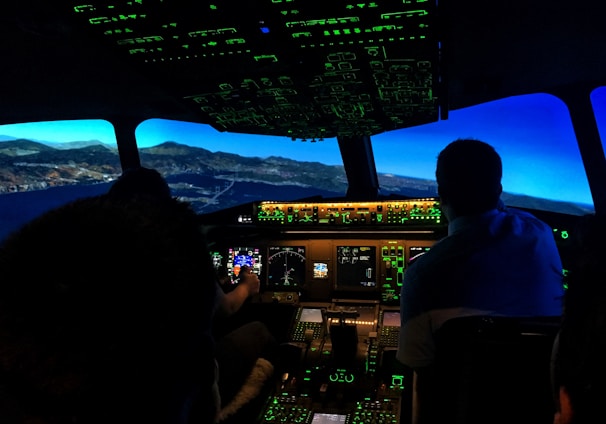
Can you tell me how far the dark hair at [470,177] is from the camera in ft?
5.37

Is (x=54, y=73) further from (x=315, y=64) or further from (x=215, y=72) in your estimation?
(x=315, y=64)

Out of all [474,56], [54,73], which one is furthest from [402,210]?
[54,73]

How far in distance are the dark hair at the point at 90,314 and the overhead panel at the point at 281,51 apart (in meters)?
1.19

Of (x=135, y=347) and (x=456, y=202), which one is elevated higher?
(x=456, y=202)

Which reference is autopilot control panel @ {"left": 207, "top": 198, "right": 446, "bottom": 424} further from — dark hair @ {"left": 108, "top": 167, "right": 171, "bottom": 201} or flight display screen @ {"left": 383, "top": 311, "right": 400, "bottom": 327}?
dark hair @ {"left": 108, "top": 167, "right": 171, "bottom": 201}

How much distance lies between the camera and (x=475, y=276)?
1.47 meters

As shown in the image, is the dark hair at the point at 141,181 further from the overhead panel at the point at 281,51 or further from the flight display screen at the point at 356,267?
the flight display screen at the point at 356,267

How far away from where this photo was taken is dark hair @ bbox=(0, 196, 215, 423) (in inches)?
15.2

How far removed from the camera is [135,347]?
0.41 meters

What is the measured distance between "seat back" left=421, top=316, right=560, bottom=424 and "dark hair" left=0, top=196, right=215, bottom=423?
868 mm

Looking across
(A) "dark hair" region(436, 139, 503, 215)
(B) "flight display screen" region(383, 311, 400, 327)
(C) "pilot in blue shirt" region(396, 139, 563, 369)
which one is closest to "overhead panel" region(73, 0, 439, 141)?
(A) "dark hair" region(436, 139, 503, 215)

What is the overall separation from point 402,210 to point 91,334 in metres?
2.66

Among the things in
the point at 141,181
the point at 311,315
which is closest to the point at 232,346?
the point at 141,181

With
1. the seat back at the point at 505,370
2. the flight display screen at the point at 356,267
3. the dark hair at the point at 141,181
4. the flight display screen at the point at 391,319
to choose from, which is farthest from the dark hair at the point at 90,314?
the flight display screen at the point at 356,267
